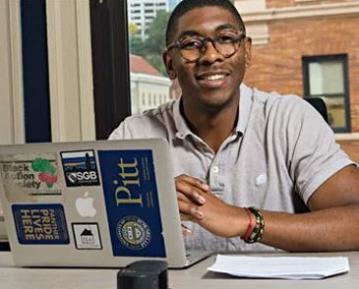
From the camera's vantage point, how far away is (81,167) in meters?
1.10

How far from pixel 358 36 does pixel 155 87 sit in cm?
86

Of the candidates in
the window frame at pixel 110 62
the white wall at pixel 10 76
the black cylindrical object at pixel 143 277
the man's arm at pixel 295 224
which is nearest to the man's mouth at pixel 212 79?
the man's arm at pixel 295 224

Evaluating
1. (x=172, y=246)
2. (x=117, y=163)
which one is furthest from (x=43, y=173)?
(x=172, y=246)

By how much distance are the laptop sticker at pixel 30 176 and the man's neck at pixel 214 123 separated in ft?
1.96

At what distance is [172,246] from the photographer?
1106mm

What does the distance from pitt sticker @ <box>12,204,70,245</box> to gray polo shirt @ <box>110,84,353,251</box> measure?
422 mm

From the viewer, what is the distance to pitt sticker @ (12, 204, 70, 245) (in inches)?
45.7

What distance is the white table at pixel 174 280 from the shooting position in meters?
1.00

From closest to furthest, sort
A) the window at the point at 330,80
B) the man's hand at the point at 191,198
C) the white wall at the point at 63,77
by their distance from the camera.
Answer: the man's hand at the point at 191,198 < the white wall at the point at 63,77 < the window at the point at 330,80

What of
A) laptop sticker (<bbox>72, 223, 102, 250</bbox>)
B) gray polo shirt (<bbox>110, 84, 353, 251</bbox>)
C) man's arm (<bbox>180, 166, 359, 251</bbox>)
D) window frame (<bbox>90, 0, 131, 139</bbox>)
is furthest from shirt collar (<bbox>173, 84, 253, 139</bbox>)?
window frame (<bbox>90, 0, 131, 139</bbox>)

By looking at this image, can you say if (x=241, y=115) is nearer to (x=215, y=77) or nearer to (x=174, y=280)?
(x=215, y=77)

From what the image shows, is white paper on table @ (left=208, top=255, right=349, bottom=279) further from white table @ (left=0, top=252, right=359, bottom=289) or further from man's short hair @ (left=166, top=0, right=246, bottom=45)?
man's short hair @ (left=166, top=0, right=246, bottom=45)

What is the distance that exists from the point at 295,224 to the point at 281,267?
0.26m

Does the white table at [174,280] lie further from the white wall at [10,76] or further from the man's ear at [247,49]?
the white wall at [10,76]
